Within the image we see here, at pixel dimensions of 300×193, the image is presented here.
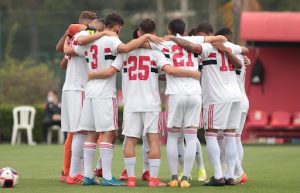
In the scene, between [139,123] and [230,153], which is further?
[230,153]

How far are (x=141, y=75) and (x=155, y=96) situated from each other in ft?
1.18

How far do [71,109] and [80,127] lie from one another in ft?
1.62

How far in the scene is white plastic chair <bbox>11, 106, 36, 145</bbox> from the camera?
29.6 metres

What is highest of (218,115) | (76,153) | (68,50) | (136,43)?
(136,43)

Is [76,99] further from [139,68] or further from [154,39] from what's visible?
[154,39]

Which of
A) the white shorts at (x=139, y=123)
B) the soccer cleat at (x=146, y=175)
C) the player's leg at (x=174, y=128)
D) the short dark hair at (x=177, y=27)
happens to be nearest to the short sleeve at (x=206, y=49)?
the short dark hair at (x=177, y=27)

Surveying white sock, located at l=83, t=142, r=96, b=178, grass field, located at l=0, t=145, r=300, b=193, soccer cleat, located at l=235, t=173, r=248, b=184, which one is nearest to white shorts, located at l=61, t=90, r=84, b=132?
white sock, located at l=83, t=142, r=96, b=178

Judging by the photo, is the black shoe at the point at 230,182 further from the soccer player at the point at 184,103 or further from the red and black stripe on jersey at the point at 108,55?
the red and black stripe on jersey at the point at 108,55

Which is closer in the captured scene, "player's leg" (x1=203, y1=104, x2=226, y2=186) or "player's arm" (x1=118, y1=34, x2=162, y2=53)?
"player's arm" (x1=118, y1=34, x2=162, y2=53)

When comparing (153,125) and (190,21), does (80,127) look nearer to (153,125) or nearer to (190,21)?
(153,125)

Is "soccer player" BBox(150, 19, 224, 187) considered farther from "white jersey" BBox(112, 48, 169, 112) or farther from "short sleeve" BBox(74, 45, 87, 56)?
"short sleeve" BBox(74, 45, 87, 56)

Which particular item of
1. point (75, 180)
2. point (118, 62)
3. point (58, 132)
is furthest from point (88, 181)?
point (58, 132)

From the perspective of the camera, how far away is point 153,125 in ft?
45.8

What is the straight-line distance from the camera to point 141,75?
13914 millimetres
